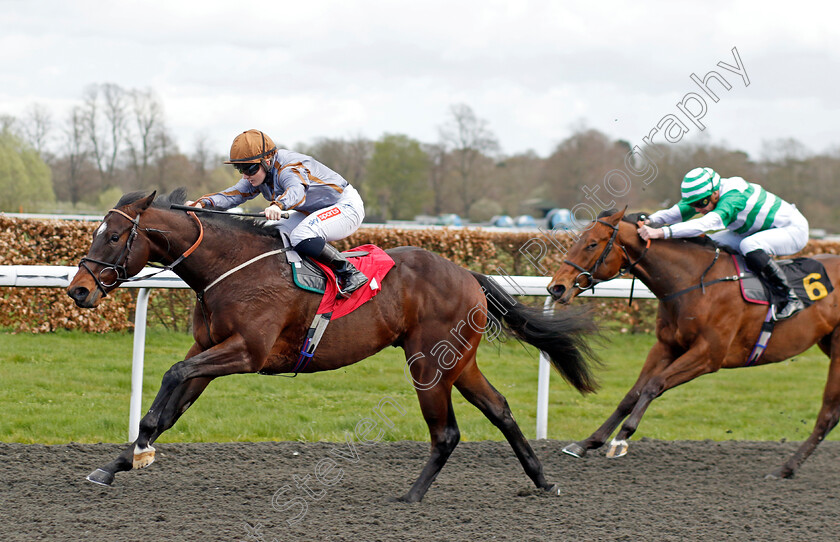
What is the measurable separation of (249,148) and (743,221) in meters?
3.15

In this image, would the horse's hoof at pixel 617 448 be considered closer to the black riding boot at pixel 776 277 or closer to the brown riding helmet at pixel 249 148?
the black riding boot at pixel 776 277

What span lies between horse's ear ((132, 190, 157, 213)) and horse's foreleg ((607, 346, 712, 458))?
2.77m

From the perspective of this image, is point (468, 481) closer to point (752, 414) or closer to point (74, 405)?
point (74, 405)

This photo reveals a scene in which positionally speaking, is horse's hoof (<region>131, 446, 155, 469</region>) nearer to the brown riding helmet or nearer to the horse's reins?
the brown riding helmet

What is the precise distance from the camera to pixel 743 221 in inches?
194

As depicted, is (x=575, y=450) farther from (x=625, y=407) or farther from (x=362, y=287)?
(x=362, y=287)

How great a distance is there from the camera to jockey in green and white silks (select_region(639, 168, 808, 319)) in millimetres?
4746

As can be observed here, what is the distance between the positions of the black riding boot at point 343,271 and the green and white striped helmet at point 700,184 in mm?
2251

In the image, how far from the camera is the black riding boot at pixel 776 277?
4773 millimetres

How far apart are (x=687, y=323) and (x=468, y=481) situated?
1.67m

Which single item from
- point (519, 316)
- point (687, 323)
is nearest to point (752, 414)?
point (687, 323)

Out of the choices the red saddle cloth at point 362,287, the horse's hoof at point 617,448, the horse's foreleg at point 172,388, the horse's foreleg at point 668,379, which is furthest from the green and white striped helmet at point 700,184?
the horse's foreleg at point 172,388

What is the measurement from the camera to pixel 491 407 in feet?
13.1

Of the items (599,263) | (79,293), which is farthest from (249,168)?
(599,263)
